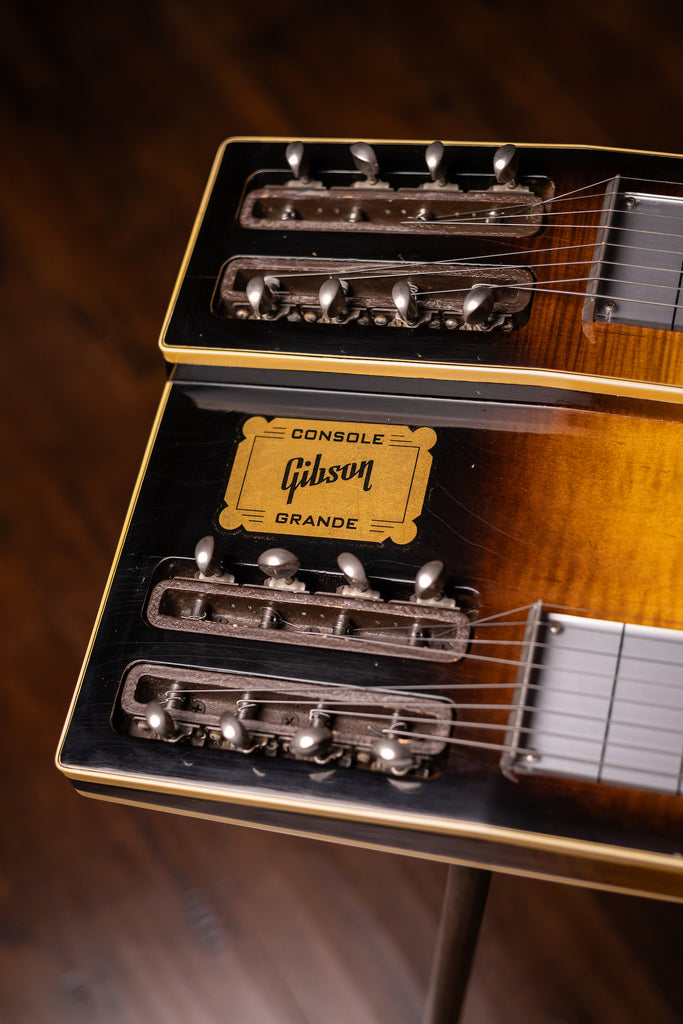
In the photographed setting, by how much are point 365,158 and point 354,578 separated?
0.50 metres

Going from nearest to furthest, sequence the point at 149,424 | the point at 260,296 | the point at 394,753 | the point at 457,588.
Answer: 1. the point at 394,753
2. the point at 457,588
3. the point at 260,296
4. the point at 149,424

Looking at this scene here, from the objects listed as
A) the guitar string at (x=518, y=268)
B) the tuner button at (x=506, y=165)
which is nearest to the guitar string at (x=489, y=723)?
the guitar string at (x=518, y=268)

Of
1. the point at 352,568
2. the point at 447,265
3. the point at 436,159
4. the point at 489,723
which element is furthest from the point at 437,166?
the point at 489,723

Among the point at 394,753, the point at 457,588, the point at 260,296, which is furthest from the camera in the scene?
the point at 260,296

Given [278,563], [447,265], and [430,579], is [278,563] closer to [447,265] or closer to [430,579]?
[430,579]

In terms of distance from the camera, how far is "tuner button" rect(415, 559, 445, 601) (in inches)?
35.0

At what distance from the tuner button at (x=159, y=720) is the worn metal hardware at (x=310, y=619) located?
3.9 inches

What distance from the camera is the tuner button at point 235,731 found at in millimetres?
864

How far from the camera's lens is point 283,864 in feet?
→ 5.14

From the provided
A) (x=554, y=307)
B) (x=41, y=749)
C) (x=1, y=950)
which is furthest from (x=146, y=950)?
(x=554, y=307)

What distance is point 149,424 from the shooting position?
1888mm

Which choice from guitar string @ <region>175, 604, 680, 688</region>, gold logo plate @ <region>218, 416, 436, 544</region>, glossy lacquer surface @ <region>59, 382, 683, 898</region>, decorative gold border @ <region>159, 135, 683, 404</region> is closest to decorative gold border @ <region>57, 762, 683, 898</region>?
glossy lacquer surface @ <region>59, 382, 683, 898</region>

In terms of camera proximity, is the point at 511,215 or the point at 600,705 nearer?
the point at 600,705

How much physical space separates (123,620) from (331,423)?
302 millimetres
